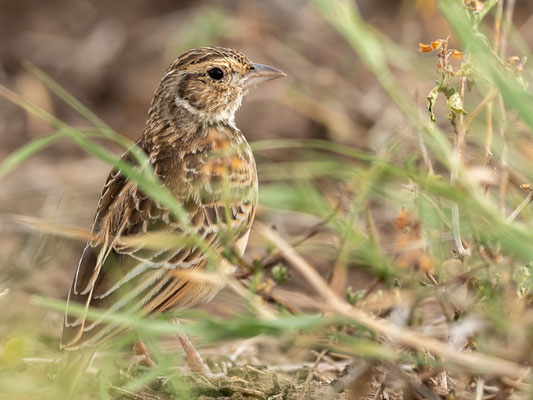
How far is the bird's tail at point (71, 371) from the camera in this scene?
3.22 metres

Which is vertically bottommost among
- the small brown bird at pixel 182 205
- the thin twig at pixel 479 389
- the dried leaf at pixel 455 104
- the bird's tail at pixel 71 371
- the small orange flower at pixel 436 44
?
the bird's tail at pixel 71 371

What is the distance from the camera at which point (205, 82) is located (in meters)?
4.97

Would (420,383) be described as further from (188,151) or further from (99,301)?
(188,151)

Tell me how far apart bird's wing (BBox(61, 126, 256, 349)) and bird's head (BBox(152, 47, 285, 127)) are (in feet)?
1.51

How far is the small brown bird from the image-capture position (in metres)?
3.82

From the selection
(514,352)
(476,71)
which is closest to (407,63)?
(476,71)

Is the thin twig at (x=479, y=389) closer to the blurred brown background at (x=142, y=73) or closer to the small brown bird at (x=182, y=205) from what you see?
the small brown bird at (x=182, y=205)

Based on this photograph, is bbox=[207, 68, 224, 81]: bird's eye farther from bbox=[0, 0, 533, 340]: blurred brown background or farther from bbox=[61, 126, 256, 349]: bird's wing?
bbox=[0, 0, 533, 340]: blurred brown background

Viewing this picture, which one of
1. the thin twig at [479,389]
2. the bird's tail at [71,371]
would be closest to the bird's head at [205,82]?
the bird's tail at [71,371]

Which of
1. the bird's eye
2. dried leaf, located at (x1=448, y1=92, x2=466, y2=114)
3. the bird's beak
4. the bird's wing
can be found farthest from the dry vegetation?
the bird's eye

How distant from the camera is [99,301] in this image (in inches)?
149

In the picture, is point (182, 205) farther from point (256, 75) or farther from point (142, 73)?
point (142, 73)

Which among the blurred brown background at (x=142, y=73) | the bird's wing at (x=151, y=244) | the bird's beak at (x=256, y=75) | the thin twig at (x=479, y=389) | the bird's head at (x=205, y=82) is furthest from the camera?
the blurred brown background at (x=142, y=73)

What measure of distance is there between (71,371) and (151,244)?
658 mm
